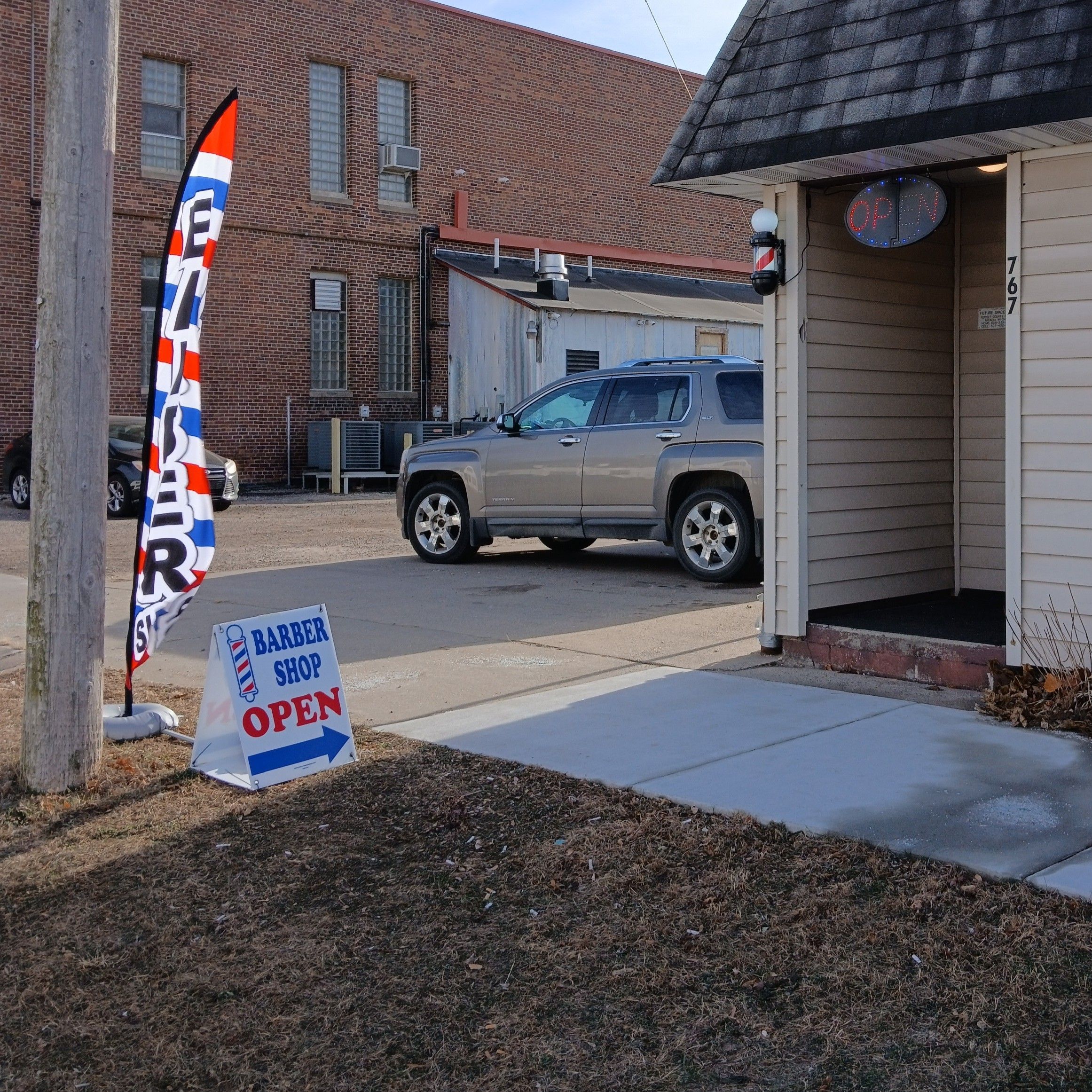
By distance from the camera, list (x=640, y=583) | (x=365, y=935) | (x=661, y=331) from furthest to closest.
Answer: (x=661, y=331), (x=640, y=583), (x=365, y=935)

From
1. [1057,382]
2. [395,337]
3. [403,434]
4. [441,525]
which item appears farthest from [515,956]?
[395,337]

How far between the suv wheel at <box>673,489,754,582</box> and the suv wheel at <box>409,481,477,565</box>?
8.11 feet

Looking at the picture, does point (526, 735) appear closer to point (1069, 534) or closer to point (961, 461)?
point (1069, 534)

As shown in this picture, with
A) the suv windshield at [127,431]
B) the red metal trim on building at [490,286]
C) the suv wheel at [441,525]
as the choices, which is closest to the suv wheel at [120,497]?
the suv windshield at [127,431]

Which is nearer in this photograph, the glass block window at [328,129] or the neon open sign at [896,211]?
the neon open sign at [896,211]

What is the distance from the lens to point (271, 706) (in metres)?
5.85

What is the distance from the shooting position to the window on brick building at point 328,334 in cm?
2683

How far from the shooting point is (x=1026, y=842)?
4.66 m

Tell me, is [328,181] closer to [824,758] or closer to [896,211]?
[896,211]

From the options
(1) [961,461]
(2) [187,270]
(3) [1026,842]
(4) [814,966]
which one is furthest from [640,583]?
(4) [814,966]

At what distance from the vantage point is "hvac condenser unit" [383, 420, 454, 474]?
83.9ft

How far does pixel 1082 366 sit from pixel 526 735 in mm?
3212

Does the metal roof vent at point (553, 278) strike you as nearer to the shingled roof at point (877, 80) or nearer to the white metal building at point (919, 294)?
the white metal building at point (919, 294)

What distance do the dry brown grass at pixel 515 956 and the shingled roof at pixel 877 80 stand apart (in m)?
3.60
